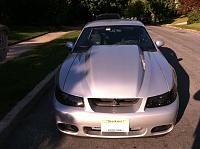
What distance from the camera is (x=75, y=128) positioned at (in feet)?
16.5

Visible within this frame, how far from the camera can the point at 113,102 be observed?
492 centimetres

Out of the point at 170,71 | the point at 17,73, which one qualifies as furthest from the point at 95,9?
the point at 170,71

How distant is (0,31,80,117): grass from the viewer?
23.6ft

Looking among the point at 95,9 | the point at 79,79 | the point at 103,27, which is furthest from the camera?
the point at 95,9

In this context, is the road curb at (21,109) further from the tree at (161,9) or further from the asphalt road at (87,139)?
the tree at (161,9)

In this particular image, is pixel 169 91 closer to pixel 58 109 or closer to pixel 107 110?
pixel 107 110

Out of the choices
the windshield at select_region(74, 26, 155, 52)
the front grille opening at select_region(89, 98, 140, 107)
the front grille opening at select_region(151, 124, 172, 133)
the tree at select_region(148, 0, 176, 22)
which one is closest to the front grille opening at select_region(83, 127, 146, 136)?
the front grille opening at select_region(151, 124, 172, 133)

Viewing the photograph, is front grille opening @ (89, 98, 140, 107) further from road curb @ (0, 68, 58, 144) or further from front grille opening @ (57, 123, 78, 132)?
road curb @ (0, 68, 58, 144)

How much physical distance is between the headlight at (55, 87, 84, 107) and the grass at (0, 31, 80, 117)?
128 cm

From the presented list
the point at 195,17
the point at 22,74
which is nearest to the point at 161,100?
the point at 22,74

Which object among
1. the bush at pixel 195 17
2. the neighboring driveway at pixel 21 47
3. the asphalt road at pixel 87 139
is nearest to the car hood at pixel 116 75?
the asphalt road at pixel 87 139

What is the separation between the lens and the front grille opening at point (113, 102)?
492 centimetres

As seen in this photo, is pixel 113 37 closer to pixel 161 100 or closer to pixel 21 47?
pixel 161 100

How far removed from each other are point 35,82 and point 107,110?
408 cm
